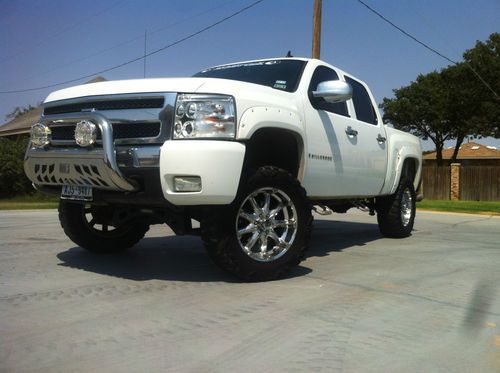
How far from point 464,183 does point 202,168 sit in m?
26.5

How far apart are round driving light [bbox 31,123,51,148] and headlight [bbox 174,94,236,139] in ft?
4.44

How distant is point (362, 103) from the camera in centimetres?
709

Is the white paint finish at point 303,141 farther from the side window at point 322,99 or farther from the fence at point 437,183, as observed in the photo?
the fence at point 437,183

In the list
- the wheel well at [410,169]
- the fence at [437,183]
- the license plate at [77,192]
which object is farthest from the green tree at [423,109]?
the license plate at [77,192]

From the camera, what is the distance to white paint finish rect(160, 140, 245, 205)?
409 cm

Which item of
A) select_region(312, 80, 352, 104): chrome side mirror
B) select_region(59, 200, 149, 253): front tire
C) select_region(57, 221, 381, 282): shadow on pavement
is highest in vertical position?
select_region(312, 80, 352, 104): chrome side mirror

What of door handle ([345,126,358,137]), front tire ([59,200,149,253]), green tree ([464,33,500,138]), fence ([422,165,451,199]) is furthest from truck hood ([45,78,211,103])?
green tree ([464,33,500,138])

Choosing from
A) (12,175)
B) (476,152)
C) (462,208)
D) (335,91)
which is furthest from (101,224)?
(476,152)

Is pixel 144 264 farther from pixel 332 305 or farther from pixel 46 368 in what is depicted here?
pixel 46 368

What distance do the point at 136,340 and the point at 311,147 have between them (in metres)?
2.77

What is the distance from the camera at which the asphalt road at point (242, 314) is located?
116 inches

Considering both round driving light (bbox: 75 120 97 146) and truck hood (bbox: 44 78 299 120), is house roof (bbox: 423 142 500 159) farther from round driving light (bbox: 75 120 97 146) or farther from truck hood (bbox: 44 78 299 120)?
round driving light (bbox: 75 120 97 146)

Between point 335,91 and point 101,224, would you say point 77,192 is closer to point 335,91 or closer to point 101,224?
point 101,224

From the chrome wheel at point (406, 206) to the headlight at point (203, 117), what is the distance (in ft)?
14.3
